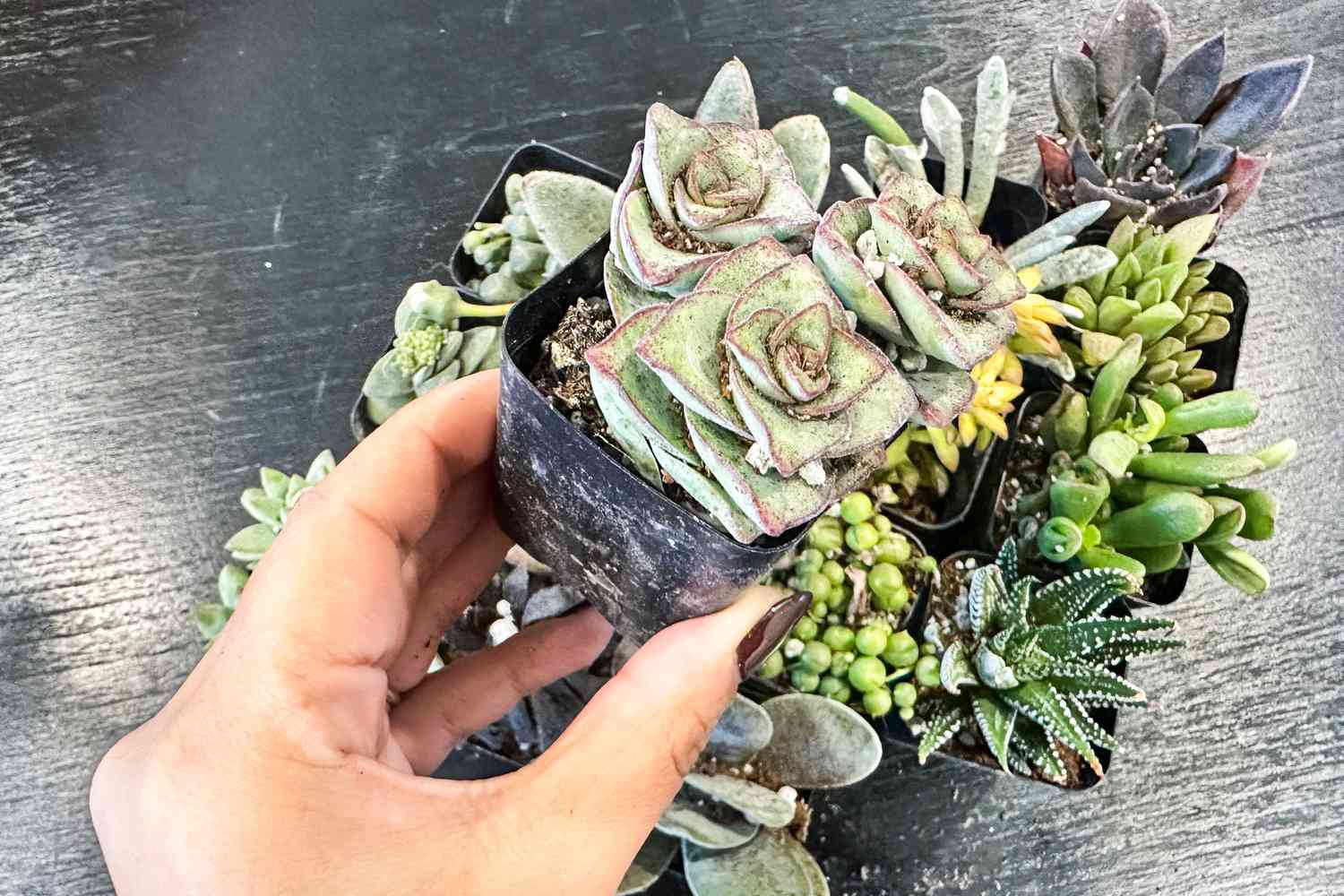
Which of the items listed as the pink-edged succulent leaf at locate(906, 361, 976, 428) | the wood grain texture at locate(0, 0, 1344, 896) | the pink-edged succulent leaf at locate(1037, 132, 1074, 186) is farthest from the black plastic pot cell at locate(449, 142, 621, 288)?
the pink-edged succulent leaf at locate(906, 361, 976, 428)

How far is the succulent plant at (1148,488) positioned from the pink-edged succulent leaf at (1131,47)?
34cm

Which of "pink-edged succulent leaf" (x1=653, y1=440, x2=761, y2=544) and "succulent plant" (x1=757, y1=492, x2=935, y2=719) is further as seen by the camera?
"succulent plant" (x1=757, y1=492, x2=935, y2=719)

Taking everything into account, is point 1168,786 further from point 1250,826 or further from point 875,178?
point 875,178

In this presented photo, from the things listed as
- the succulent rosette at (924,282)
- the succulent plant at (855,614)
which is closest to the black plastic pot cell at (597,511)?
the succulent rosette at (924,282)

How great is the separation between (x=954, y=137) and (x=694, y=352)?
638mm

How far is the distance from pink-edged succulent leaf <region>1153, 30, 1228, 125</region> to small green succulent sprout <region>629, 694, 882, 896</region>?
0.78m

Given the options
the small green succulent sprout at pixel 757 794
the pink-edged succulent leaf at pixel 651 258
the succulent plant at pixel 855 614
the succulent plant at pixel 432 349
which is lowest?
the small green succulent sprout at pixel 757 794

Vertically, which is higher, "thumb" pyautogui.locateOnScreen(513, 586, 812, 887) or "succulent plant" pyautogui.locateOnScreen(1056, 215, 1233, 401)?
"succulent plant" pyautogui.locateOnScreen(1056, 215, 1233, 401)

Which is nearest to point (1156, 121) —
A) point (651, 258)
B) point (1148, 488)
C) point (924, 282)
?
point (1148, 488)

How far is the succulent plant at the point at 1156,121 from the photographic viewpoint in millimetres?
973

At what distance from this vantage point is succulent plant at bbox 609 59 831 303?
0.52 meters

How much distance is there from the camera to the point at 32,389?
3.98 ft

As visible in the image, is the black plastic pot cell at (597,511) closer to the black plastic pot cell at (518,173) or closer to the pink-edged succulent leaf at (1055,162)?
the black plastic pot cell at (518,173)

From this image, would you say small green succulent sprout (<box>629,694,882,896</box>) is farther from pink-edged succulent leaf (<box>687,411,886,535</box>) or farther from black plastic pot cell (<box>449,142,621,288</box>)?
black plastic pot cell (<box>449,142,621,288</box>)
